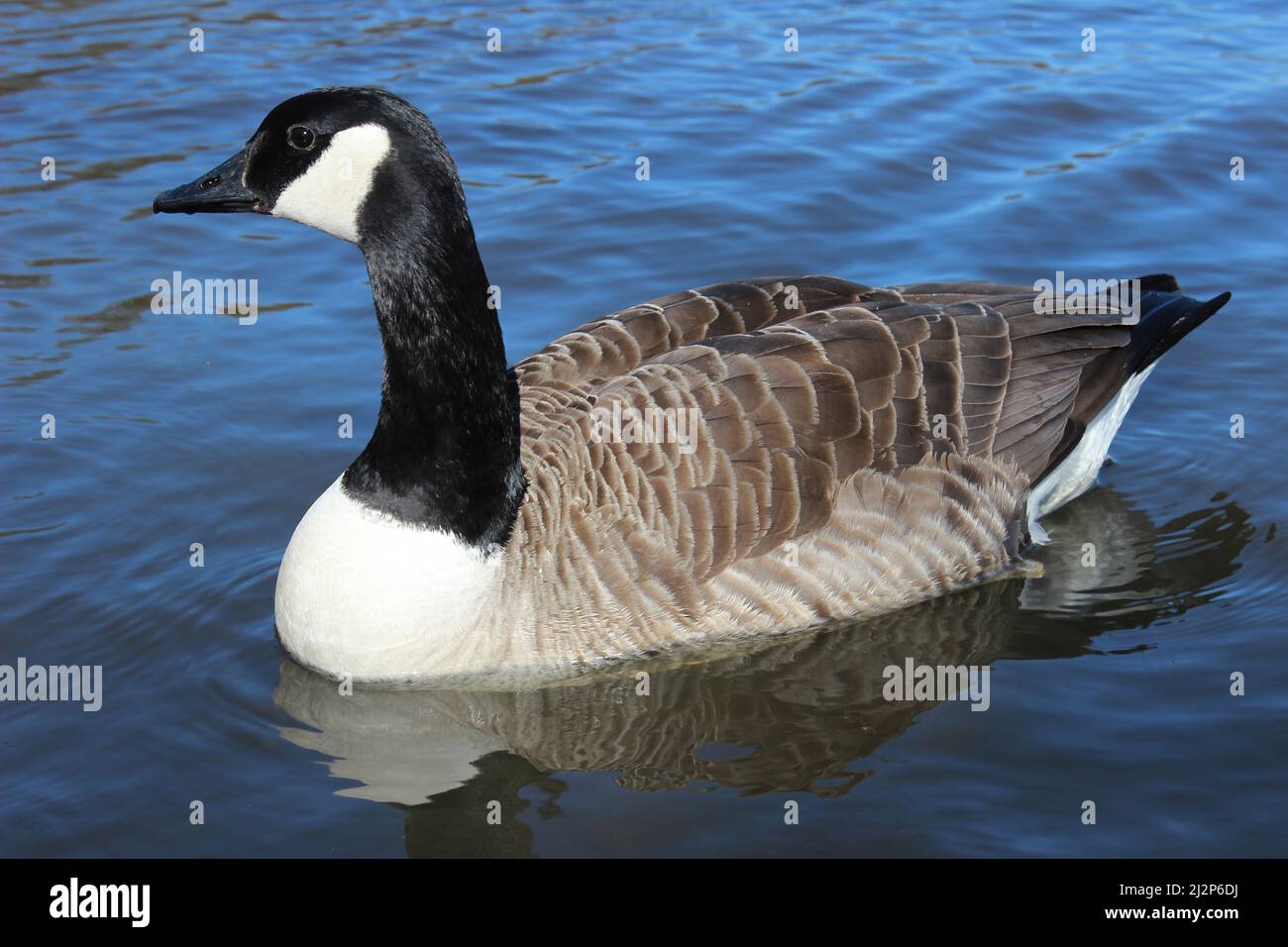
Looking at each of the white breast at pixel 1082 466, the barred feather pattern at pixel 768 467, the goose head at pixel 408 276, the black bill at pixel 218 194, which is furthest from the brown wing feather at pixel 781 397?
the black bill at pixel 218 194

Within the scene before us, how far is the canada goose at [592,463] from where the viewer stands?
6.39 m

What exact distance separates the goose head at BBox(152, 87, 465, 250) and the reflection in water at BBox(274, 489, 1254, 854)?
6.81 ft

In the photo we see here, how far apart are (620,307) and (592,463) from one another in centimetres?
371

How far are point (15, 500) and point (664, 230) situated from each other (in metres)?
5.09

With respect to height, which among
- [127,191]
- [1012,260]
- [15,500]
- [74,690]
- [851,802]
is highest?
[127,191]

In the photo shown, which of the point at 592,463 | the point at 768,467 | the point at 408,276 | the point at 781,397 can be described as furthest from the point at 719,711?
the point at 408,276

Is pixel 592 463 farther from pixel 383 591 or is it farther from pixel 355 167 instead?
pixel 355 167

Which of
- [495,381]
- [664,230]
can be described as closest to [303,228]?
[664,230]

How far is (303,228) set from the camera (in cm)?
1199

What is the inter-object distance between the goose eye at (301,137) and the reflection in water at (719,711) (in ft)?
7.65

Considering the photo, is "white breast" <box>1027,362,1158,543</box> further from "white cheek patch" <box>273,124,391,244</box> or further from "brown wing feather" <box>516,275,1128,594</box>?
"white cheek patch" <box>273,124,391,244</box>

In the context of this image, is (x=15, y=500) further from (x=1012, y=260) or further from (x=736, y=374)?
(x=1012, y=260)

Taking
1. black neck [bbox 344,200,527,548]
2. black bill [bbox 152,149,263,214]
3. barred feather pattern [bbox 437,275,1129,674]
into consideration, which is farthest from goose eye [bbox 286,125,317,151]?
barred feather pattern [bbox 437,275,1129,674]

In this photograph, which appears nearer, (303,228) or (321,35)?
(303,228)
